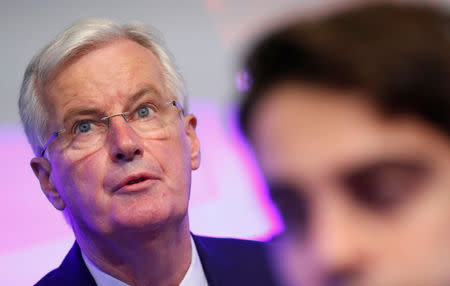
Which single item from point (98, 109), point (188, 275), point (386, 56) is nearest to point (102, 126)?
point (98, 109)

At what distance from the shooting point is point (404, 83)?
591 mm

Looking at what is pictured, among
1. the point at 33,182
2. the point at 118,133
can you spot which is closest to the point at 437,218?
the point at 118,133

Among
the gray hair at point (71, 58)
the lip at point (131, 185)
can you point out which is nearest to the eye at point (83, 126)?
the gray hair at point (71, 58)

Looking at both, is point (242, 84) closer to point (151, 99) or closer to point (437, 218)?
point (437, 218)

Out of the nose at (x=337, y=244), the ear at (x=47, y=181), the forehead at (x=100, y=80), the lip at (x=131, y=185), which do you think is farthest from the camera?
the ear at (x=47, y=181)

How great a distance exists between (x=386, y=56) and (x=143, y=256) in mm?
1076

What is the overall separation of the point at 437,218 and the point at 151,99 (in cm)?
113

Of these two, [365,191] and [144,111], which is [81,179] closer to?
[144,111]

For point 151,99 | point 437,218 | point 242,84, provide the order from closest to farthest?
point 437,218
point 242,84
point 151,99

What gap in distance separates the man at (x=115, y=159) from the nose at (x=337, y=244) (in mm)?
853

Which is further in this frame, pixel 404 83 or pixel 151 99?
pixel 151 99

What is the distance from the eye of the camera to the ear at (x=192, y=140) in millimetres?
1712

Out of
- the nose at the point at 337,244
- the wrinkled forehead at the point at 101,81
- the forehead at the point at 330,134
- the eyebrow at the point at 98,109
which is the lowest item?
the eyebrow at the point at 98,109

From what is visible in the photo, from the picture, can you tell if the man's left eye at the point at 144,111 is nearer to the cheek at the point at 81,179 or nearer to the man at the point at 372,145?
the cheek at the point at 81,179
